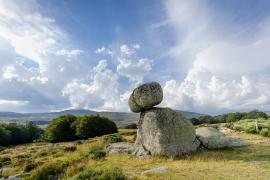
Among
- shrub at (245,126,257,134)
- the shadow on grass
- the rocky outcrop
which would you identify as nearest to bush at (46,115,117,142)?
shrub at (245,126,257,134)

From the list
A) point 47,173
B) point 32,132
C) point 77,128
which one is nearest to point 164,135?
point 47,173

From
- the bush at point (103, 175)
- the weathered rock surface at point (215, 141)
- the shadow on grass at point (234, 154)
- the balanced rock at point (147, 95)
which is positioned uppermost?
the balanced rock at point (147, 95)

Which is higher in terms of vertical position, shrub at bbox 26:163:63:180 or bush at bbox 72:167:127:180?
bush at bbox 72:167:127:180

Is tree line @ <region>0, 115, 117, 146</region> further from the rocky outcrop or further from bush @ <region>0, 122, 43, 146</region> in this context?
the rocky outcrop


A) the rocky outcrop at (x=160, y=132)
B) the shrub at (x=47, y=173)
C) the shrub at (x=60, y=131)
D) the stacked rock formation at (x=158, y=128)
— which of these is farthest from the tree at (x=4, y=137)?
the shrub at (x=47, y=173)

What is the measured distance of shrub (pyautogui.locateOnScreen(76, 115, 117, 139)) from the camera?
203ft

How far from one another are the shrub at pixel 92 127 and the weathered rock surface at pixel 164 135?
4088 cm

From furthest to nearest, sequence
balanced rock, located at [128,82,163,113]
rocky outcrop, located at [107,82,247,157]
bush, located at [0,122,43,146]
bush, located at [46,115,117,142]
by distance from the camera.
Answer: bush, located at [0,122,43,146] < bush, located at [46,115,117,142] < balanced rock, located at [128,82,163,113] < rocky outcrop, located at [107,82,247,157]

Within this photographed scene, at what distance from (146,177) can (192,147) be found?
8.94 meters

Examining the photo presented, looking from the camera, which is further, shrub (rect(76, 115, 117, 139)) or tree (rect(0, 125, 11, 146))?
tree (rect(0, 125, 11, 146))

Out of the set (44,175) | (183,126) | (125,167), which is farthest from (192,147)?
(44,175)

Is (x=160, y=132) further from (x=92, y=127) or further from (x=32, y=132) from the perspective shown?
(x=32, y=132)

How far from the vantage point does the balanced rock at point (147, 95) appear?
22.3 metres

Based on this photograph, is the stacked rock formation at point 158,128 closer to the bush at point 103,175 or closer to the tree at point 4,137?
the bush at point 103,175
